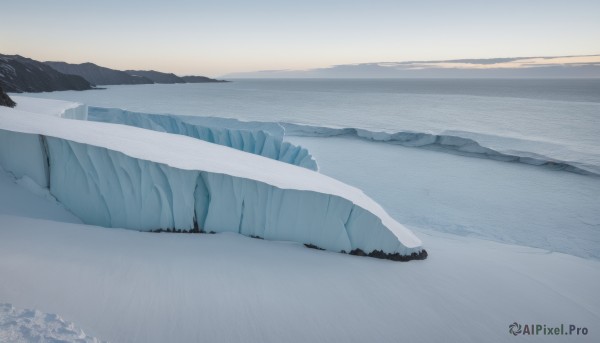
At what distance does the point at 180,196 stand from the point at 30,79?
4434 cm

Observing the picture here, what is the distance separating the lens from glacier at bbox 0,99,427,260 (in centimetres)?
370

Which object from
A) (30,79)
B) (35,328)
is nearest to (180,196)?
(35,328)

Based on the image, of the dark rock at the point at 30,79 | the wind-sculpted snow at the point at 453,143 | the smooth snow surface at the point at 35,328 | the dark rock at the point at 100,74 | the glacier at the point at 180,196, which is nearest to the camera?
the smooth snow surface at the point at 35,328

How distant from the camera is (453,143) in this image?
545 inches

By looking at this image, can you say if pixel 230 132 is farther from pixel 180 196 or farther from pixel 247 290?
pixel 247 290

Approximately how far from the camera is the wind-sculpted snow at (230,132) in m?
9.14

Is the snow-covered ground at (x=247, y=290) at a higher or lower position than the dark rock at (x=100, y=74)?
lower

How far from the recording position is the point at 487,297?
3.34 meters

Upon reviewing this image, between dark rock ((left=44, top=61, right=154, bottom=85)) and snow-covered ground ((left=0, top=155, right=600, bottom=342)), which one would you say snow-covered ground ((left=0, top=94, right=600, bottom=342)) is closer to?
snow-covered ground ((left=0, top=155, right=600, bottom=342))

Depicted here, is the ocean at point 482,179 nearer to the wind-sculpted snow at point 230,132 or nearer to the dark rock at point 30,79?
the wind-sculpted snow at point 230,132

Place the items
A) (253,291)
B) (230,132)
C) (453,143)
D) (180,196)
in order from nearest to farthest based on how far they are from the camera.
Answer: (253,291) → (180,196) → (230,132) → (453,143)

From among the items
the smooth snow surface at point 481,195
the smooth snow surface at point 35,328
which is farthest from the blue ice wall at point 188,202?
the smooth snow surface at point 481,195

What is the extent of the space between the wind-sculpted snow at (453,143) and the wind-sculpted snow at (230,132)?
13.5 ft

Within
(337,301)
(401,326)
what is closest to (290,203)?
(337,301)
